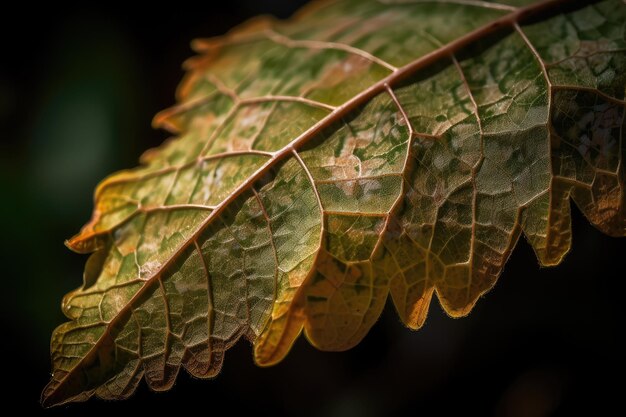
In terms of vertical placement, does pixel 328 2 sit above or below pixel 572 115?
above

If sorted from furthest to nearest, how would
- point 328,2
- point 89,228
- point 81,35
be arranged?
point 81,35, point 328,2, point 89,228

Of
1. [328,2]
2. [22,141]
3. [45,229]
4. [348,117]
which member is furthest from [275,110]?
[22,141]

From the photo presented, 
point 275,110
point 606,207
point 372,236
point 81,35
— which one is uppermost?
point 81,35

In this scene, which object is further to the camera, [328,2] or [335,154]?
[328,2]

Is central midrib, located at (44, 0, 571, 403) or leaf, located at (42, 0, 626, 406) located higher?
central midrib, located at (44, 0, 571, 403)

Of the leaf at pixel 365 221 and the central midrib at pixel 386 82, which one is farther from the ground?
the central midrib at pixel 386 82

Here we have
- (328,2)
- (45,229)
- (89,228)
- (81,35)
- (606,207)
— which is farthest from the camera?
(81,35)

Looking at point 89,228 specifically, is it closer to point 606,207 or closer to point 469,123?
point 469,123
